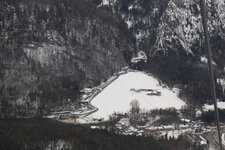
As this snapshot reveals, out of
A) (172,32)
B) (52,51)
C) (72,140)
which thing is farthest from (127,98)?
(172,32)

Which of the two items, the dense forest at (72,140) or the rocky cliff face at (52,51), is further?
the rocky cliff face at (52,51)

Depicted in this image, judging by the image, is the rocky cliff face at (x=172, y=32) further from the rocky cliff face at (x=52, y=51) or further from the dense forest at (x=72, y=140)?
the dense forest at (x=72, y=140)

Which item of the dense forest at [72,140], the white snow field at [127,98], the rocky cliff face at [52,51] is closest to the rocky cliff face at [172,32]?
the rocky cliff face at [52,51]

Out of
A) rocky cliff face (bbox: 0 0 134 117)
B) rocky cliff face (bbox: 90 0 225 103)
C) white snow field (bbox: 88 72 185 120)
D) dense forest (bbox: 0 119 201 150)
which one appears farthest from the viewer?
rocky cliff face (bbox: 90 0 225 103)

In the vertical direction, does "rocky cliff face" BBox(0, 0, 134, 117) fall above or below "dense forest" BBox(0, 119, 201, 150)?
above

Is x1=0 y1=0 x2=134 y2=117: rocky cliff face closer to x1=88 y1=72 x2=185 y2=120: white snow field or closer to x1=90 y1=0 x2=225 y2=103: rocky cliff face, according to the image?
x1=88 y1=72 x2=185 y2=120: white snow field

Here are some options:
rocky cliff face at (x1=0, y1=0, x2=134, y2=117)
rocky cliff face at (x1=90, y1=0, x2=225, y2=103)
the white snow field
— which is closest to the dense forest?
the white snow field
